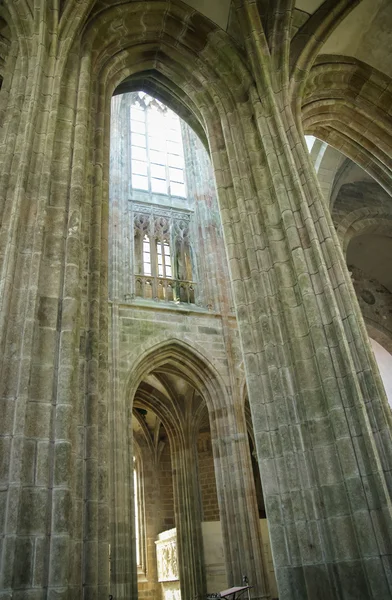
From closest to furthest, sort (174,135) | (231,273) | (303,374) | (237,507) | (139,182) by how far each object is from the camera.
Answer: (303,374)
(231,273)
(237,507)
(139,182)
(174,135)

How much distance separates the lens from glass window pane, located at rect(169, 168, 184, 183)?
1742cm

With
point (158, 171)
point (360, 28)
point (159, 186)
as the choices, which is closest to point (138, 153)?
point (158, 171)

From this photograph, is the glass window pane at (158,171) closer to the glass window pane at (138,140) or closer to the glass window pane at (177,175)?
the glass window pane at (177,175)

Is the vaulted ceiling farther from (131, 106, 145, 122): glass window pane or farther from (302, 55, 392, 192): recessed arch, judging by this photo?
(131, 106, 145, 122): glass window pane

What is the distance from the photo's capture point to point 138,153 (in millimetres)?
17391

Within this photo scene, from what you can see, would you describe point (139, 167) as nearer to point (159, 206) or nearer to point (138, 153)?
point (138, 153)

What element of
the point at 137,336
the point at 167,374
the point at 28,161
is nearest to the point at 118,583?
the point at 137,336

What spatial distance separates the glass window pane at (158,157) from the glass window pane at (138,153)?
26 centimetres

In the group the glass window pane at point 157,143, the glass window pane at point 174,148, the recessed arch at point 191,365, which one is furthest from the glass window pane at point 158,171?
the recessed arch at point 191,365

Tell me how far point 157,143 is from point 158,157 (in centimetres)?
71

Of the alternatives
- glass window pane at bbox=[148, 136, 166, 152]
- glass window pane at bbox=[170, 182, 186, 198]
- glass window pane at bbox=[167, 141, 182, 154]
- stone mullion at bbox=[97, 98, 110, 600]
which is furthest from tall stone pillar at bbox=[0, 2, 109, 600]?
glass window pane at bbox=[167, 141, 182, 154]

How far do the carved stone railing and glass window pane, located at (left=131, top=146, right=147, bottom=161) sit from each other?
493cm

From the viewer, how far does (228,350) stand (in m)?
13.7

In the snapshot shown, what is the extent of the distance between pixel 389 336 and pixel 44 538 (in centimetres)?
1446
